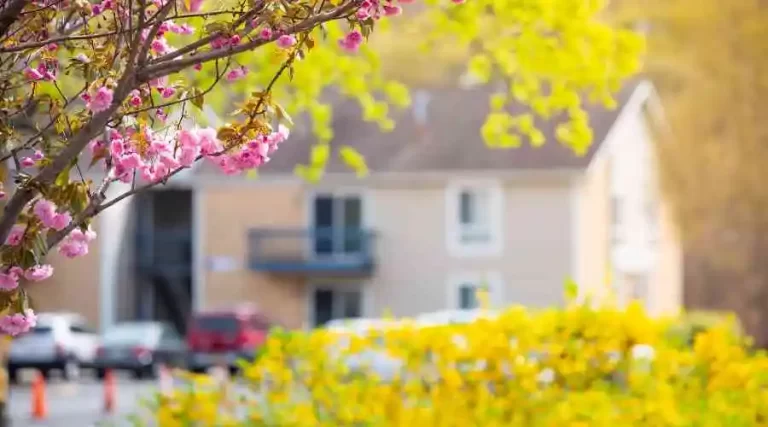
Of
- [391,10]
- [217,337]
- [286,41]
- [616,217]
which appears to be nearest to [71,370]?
[217,337]

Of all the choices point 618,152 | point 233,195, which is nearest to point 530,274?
point 618,152

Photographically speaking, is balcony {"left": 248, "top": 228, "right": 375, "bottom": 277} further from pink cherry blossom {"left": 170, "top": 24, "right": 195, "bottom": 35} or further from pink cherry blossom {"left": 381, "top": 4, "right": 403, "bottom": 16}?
pink cherry blossom {"left": 381, "top": 4, "right": 403, "bottom": 16}

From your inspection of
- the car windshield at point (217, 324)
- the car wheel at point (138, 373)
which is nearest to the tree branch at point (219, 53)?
the car wheel at point (138, 373)

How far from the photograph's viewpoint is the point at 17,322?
5.73m

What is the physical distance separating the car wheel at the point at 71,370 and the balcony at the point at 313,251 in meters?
6.97

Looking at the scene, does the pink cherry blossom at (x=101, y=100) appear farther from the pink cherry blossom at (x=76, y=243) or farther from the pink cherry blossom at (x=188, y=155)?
the pink cherry blossom at (x=76, y=243)

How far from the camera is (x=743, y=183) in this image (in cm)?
4531

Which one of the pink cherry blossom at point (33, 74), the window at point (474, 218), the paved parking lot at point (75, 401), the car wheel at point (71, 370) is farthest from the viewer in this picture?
the window at point (474, 218)

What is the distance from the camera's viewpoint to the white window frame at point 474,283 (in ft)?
145

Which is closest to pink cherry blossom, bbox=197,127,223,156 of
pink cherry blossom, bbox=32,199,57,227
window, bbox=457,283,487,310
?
pink cherry blossom, bbox=32,199,57,227

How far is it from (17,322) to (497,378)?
4784 mm

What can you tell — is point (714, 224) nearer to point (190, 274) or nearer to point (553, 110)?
point (190, 274)

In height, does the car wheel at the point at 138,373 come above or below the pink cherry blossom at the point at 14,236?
below

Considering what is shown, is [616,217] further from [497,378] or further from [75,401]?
[497,378]
